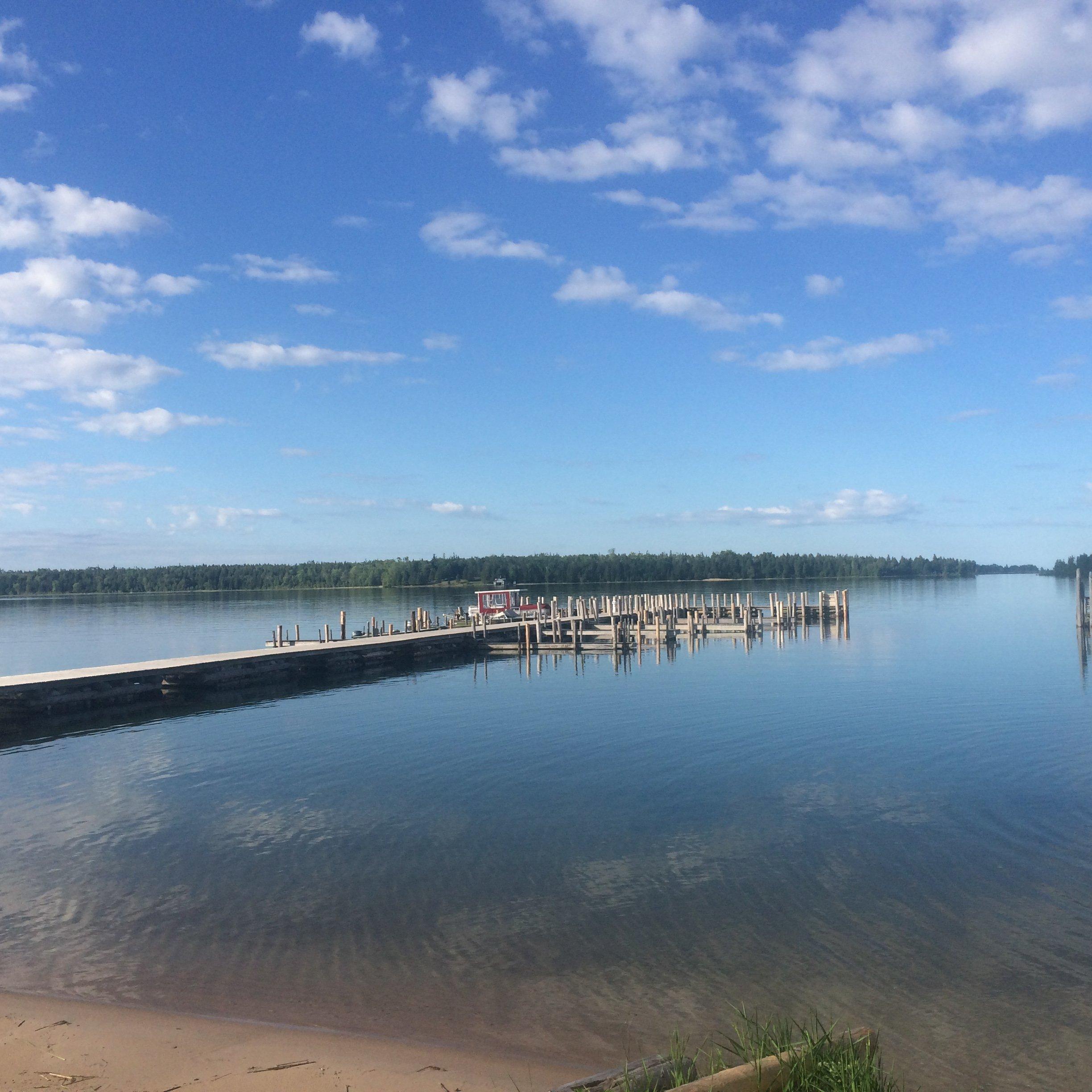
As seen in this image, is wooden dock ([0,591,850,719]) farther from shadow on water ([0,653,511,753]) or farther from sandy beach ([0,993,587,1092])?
sandy beach ([0,993,587,1092])

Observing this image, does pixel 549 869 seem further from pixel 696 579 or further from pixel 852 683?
pixel 696 579

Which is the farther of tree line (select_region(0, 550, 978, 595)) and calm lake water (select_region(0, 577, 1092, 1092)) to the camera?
tree line (select_region(0, 550, 978, 595))

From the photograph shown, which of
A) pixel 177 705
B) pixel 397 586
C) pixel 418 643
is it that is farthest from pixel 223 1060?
pixel 397 586

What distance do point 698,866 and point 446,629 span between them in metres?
37.9

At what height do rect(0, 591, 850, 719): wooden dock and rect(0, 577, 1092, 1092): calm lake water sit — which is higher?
rect(0, 591, 850, 719): wooden dock

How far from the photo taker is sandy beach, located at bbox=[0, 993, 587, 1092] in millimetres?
7070

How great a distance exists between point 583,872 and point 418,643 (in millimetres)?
32148

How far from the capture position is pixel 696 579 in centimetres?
18750

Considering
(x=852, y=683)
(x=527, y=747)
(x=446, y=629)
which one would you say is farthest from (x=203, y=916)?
(x=446, y=629)

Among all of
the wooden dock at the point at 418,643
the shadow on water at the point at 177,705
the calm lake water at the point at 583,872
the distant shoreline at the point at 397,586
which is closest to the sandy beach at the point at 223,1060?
the calm lake water at the point at 583,872

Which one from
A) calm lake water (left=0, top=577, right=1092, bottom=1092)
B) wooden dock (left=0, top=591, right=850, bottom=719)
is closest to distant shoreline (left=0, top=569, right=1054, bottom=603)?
wooden dock (left=0, top=591, right=850, bottom=719)

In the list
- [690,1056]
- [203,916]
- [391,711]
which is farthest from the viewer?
[391,711]

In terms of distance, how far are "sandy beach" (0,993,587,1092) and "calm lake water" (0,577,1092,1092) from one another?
0.37 metres

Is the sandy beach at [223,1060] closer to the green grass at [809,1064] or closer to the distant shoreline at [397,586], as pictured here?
the green grass at [809,1064]
